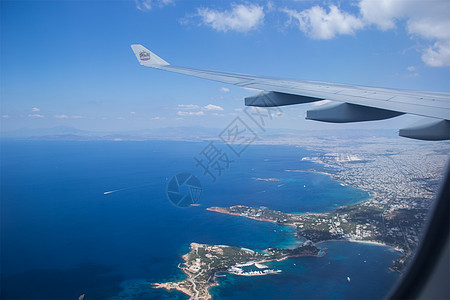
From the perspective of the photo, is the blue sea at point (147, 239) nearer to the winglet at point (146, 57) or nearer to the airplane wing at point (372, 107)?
the airplane wing at point (372, 107)

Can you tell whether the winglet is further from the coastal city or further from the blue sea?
the blue sea

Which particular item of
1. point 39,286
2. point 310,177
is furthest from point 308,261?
point 310,177

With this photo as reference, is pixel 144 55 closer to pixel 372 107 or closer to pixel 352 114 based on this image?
pixel 352 114

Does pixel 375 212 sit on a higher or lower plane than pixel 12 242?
higher

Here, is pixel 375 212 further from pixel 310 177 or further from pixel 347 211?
pixel 310 177

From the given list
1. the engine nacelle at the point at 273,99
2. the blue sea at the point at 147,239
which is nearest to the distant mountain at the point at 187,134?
the blue sea at the point at 147,239

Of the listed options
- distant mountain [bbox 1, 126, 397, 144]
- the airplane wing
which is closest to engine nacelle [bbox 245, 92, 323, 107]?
the airplane wing
